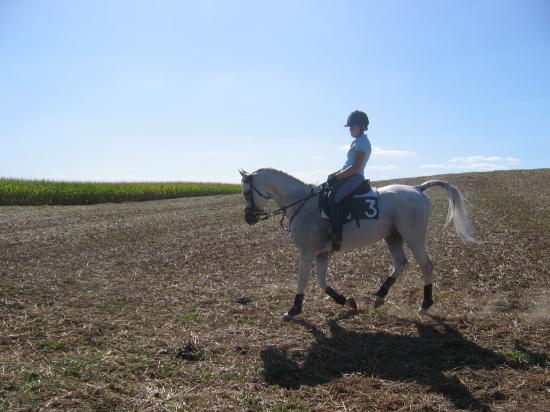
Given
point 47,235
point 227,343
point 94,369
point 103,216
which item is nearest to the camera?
point 94,369

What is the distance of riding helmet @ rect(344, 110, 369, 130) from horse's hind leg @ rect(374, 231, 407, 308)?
1992 millimetres

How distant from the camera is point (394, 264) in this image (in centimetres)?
772

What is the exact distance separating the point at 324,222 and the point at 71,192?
95.6 ft

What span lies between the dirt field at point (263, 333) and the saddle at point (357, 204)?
160cm

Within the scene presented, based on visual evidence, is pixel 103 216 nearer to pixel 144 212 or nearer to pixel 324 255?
pixel 144 212

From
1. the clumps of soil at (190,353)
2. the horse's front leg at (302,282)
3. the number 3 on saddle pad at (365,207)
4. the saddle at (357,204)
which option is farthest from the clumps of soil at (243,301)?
the number 3 on saddle pad at (365,207)

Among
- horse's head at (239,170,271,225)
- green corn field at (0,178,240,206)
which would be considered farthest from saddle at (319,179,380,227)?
green corn field at (0,178,240,206)

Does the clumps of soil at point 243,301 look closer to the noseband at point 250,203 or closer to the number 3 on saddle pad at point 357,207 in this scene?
the noseband at point 250,203

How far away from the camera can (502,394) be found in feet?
14.3

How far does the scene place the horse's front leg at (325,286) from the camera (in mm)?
7277

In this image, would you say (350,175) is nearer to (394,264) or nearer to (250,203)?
(250,203)

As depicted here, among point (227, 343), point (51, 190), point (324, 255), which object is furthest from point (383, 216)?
point (51, 190)

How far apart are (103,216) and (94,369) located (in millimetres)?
19133

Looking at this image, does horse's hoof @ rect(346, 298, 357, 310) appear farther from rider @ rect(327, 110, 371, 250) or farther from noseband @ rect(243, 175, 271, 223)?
noseband @ rect(243, 175, 271, 223)
